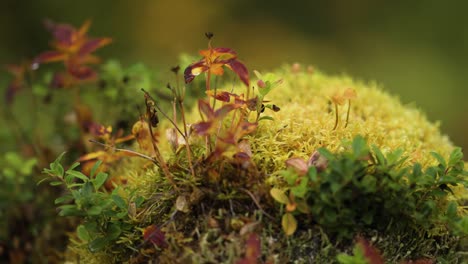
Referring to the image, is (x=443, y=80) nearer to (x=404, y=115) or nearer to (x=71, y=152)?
(x=404, y=115)

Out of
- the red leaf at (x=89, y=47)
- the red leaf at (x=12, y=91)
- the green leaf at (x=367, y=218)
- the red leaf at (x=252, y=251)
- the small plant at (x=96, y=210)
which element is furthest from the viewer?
the red leaf at (x=12, y=91)

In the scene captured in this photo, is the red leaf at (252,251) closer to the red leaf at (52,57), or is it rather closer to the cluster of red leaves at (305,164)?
the cluster of red leaves at (305,164)

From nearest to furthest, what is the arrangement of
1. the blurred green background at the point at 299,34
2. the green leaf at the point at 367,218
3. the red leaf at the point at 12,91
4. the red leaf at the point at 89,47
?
1. the green leaf at the point at 367,218
2. the red leaf at the point at 89,47
3. the red leaf at the point at 12,91
4. the blurred green background at the point at 299,34

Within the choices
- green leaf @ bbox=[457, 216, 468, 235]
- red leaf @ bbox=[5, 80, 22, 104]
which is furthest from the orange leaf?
green leaf @ bbox=[457, 216, 468, 235]

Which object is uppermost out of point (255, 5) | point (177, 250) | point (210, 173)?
point (255, 5)

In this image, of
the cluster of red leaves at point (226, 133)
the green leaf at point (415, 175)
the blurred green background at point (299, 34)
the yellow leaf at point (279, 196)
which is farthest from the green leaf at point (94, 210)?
the blurred green background at point (299, 34)

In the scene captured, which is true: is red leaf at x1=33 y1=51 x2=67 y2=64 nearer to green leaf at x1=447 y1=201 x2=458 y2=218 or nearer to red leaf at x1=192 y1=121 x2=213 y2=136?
red leaf at x1=192 y1=121 x2=213 y2=136

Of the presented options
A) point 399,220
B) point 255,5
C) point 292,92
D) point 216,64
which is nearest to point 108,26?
point 255,5

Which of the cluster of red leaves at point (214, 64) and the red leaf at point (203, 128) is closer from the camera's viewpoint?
the red leaf at point (203, 128)
